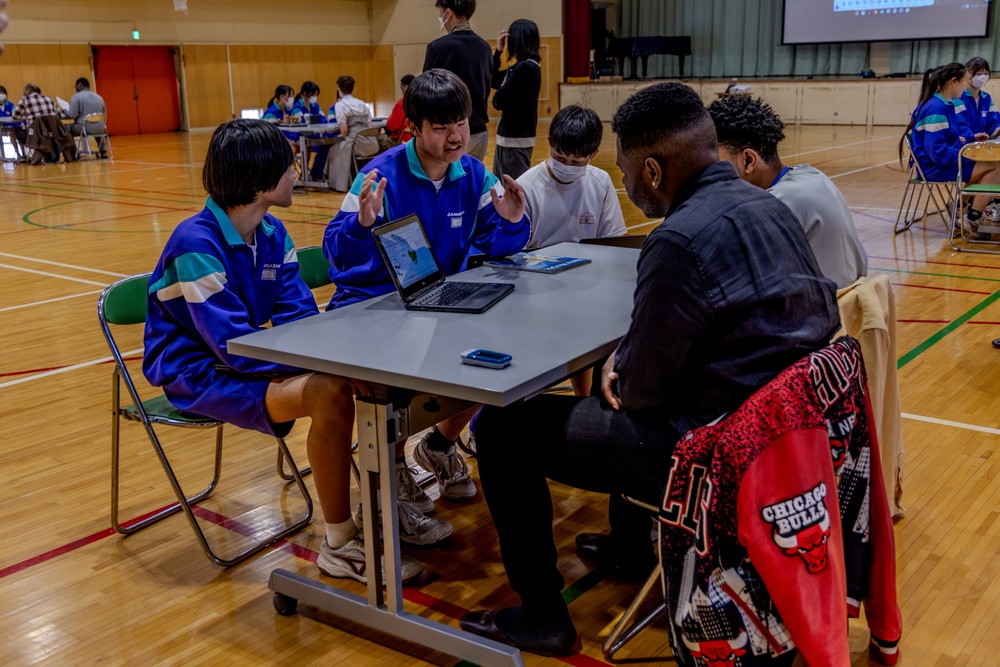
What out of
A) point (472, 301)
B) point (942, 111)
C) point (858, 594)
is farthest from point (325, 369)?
point (942, 111)

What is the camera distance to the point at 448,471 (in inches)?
122

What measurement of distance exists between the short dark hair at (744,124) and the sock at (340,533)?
1.46 meters

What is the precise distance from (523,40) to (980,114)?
3.91 metres

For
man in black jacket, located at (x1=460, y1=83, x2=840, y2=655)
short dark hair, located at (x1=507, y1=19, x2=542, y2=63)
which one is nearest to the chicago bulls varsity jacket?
man in black jacket, located at (x1=460, y1=83, x2=840, y2=655)

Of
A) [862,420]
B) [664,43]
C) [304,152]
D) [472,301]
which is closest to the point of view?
[862,420]

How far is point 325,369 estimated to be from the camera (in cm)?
198

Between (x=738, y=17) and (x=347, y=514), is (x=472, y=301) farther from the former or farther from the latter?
(x=738, y=17)

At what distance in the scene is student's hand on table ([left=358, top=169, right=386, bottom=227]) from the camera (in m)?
2.59

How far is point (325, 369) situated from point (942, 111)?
6175 mm

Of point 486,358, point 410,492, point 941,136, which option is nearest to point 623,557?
point 410,492

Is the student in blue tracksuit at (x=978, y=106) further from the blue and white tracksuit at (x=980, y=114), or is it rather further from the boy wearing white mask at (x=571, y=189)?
the boy wearing white mask at (x=571, y=189)

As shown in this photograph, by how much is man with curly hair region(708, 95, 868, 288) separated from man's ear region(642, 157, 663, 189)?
0.67 meters

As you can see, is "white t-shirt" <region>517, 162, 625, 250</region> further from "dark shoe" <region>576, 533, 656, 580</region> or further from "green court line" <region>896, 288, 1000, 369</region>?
"green court line" <region>896, 288, 1000, 369</region>

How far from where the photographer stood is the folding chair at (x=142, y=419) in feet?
8.43
